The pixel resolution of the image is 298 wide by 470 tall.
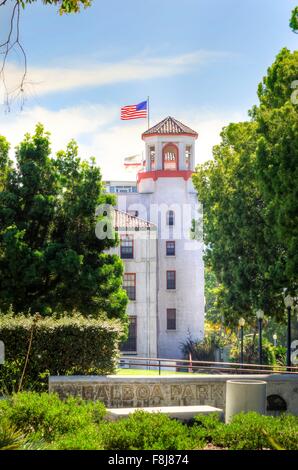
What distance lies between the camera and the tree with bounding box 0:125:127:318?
36688 mm

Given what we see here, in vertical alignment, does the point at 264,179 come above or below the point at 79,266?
above

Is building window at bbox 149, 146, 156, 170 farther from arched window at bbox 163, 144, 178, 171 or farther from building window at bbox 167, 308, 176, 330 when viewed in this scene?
building window at bbox 167, 308, 176, 330

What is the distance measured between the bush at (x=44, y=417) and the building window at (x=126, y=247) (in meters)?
50.4

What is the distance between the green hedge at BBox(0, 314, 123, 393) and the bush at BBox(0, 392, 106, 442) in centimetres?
650

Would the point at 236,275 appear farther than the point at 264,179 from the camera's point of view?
Yes

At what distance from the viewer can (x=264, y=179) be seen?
96.9 feet

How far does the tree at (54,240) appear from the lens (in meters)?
36.7

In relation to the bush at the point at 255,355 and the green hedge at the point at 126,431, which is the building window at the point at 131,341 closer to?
the bush at the point at 255,355

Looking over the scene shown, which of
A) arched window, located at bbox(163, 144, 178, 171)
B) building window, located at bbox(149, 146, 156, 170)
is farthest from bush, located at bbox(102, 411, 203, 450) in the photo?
building window, located at bbox(149, 146, 156, 170)

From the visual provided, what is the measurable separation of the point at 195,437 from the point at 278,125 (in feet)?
61.8

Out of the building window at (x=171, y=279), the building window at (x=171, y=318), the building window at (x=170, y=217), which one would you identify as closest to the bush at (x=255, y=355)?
the building window at (x=171, y=318)

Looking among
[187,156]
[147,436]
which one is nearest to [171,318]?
[187,156]
